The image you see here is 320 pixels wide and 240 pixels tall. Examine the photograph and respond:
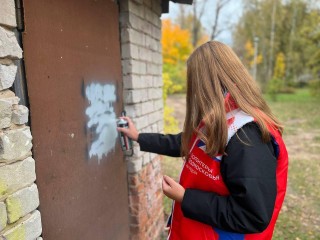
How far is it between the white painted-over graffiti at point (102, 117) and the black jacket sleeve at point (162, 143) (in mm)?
253

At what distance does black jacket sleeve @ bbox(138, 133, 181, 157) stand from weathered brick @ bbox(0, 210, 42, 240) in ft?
3.83

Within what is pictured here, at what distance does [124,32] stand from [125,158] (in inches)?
43.3

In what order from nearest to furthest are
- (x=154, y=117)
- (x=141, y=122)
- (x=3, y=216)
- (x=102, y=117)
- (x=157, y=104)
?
(x=3, y=216) → (x=102, y=117) → (x=141, y=122) → (x=154, y=117) → (x=157, y=104)

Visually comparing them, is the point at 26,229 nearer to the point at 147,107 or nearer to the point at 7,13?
the point at 7,13

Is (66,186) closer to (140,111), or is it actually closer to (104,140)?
(104,140)

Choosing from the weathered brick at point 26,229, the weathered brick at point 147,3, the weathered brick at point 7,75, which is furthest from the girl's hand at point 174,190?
the weathered brick at point 147,3

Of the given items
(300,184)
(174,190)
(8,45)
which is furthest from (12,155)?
(300,184)

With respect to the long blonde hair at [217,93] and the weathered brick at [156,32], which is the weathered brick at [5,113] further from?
the weathered brick at [156,32]

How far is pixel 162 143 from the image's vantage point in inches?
97.9

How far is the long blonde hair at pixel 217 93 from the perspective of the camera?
60.9 inches

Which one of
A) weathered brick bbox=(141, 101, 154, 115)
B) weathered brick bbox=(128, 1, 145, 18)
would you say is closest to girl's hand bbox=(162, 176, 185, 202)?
weathered brick bbox=(141, 101, 154, 115)

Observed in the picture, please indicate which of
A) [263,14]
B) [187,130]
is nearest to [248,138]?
[187,130]

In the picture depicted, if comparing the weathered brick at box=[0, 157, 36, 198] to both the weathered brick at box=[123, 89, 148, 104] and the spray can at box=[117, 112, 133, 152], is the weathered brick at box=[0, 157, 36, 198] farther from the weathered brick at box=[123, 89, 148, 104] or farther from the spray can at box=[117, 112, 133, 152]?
the weathered brick at box=[123, 89, 148, 104]

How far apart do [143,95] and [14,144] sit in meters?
1.72
